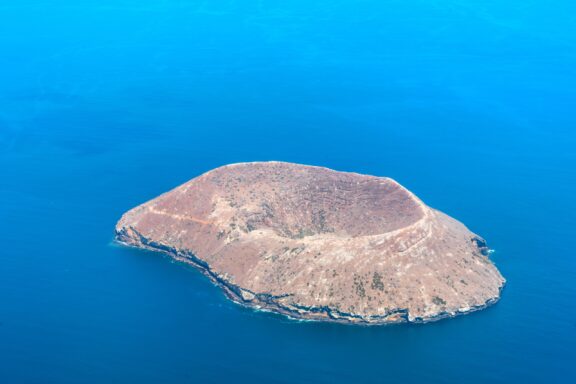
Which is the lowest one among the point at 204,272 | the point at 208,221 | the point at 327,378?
the point at 327,378

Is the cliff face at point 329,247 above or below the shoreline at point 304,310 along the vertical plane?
above

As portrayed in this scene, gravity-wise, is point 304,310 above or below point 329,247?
below

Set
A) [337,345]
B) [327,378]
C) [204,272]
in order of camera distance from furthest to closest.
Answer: [204,272], [337,345], [327,378]

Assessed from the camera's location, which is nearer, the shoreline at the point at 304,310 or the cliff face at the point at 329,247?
the shoreline at the point at 304,310

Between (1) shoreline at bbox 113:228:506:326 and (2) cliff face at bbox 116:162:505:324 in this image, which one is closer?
(1) shoreline at bbox 113:228:506:326

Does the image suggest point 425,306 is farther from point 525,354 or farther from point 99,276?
point 99,276

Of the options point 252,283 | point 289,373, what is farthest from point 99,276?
point 289,373

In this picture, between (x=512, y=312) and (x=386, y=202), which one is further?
Result: (x=386, y=202)

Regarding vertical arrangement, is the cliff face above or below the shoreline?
above
